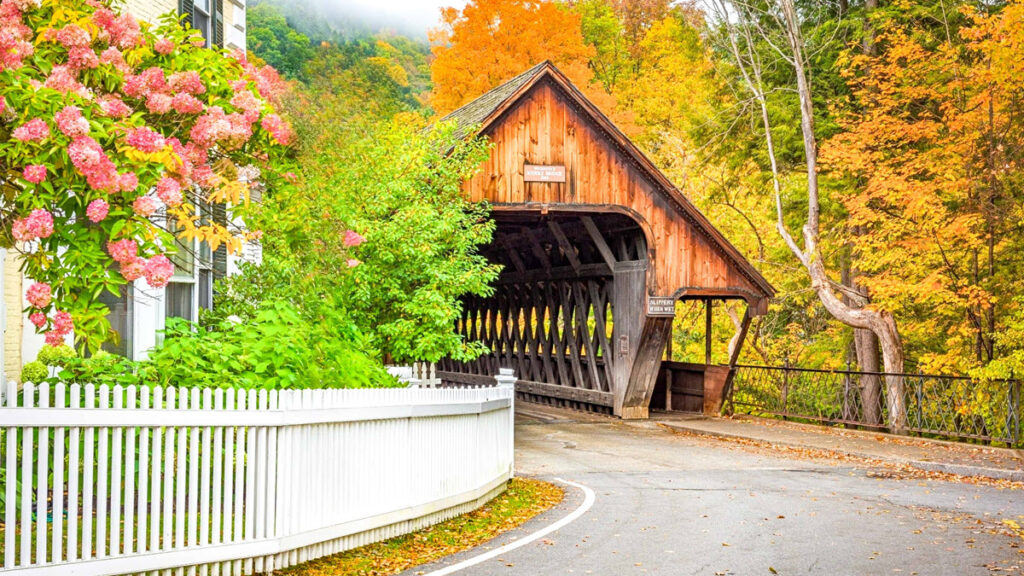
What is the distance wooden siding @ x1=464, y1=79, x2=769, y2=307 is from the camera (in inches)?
838

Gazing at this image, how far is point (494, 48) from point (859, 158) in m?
21.9

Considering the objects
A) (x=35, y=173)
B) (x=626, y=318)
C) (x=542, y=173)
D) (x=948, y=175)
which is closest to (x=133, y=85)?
(x=35, y=173)

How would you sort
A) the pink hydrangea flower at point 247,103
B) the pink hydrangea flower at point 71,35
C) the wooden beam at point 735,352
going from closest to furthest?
the pink hydrangea flower at point 71,35
the pink hydrangea flower at point 247,103
the wooden beam at point 735,352

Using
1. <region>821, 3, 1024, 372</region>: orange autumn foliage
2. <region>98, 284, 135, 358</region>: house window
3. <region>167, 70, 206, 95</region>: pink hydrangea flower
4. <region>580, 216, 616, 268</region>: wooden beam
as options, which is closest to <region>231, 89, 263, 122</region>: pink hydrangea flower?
<region>167, 70, 206, 95</region>: pink hydrangea flower

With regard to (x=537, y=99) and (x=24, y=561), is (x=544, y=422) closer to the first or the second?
(x=537, y=99)

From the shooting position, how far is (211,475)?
782 cm

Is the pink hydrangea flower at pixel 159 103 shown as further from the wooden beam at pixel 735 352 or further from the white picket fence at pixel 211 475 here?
the wooden beam at pixel 735 352

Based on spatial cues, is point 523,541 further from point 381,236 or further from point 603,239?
point 603,239

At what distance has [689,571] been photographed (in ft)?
25.8

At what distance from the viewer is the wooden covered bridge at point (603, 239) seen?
2145cm

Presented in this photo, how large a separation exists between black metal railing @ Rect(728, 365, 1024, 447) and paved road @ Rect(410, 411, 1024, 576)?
3572 millimetres

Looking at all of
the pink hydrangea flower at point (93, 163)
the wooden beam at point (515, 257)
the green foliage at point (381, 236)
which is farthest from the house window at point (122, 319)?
the wooden beam at point (515, 257)

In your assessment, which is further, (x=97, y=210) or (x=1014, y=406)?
(x=1014, y=406)

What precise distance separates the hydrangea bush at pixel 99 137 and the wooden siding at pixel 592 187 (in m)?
A: 12.9
